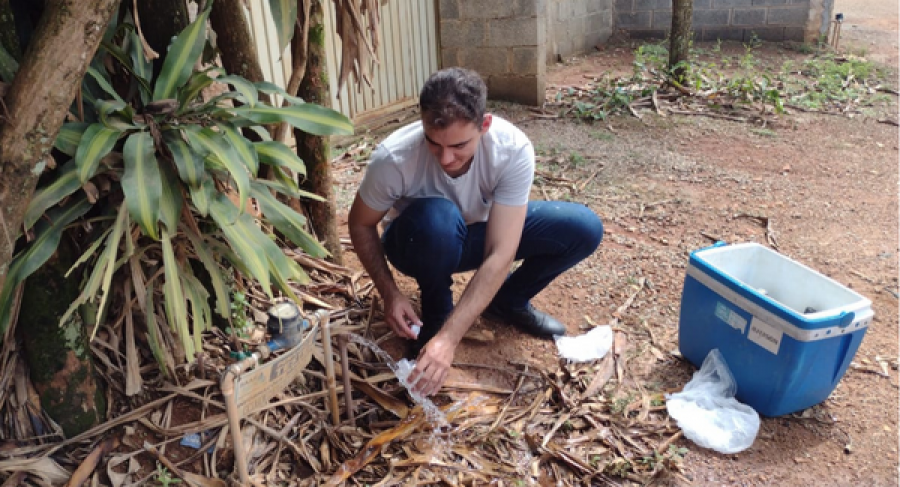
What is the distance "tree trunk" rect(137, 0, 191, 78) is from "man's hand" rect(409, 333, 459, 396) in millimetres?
1129

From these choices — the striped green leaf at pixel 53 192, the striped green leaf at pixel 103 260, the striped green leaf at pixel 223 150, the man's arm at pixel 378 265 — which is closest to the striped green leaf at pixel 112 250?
the striped green leaf at pixel 103 260

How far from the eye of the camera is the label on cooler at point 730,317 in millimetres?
2238

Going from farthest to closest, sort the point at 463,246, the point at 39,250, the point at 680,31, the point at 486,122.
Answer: the point at 680,31 → the point at 463,246 → the point at 486,122 → the point at 39,250

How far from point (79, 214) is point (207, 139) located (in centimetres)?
36

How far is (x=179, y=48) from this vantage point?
5.87 feet

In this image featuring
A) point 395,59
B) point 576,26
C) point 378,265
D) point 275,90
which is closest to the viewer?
point 275,90

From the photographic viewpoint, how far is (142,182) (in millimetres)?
1547

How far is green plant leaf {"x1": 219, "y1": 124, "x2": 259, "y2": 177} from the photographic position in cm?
166

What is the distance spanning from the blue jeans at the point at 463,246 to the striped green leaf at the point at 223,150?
0.77m

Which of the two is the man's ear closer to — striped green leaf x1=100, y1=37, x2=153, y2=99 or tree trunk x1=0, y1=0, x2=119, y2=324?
striped green leaf x1=100, y1=37, x2=153, y2=99

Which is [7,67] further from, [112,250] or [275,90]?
[275,90]

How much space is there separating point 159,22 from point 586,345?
181 cm

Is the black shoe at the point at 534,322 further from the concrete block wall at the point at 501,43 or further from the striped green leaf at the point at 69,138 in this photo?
the concrete block wall at the point at 501,43

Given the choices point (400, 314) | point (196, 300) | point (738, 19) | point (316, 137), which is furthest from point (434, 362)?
point (738, 19)
